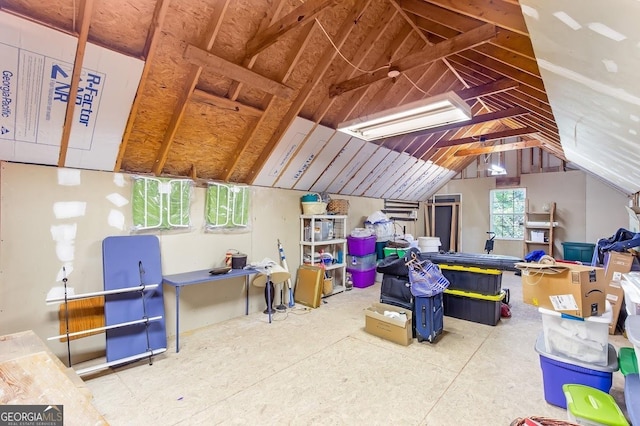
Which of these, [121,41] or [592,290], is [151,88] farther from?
[592,290]

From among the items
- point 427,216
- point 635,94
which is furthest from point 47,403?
point 427,216

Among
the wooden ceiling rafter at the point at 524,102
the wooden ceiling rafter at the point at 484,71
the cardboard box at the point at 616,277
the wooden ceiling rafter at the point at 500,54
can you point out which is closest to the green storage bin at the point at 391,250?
the cardboard box at the point at 616,277

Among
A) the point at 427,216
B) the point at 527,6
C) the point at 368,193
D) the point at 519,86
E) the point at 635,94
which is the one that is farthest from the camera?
the point at 427,216

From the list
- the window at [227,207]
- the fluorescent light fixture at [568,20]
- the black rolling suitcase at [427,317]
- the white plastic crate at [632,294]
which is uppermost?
the fluorescent light fixture at [568,20]

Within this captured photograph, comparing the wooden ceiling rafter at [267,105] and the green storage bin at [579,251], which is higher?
the wooden ceiling rafter at [267,105]

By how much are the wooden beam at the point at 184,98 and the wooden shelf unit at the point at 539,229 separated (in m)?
8.68

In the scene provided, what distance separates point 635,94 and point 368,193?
585 centimetres

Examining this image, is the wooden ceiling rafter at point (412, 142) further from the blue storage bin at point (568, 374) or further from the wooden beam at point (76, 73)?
the wooden beam at point (76, 73)

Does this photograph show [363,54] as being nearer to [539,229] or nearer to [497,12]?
[497,12]

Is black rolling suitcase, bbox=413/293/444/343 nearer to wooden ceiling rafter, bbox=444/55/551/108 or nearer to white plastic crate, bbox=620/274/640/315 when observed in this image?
white plastic crate, bbox=620/274/640/315

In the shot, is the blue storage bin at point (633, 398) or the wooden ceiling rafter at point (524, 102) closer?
the blue storage bin at point (633, 398)

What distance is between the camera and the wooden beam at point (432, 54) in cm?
268

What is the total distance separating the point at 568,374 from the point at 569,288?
0.71 meters

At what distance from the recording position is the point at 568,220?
7.74 m
